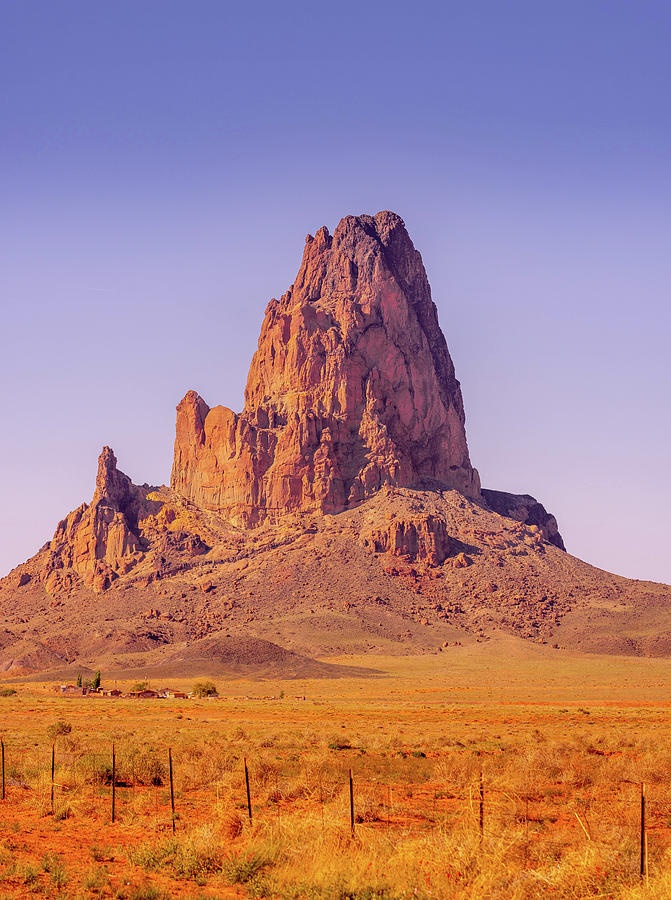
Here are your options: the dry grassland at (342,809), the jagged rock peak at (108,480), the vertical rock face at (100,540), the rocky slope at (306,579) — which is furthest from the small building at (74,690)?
the jagged rock peak at (108,480)

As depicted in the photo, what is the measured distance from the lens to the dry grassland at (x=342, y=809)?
15.8 metres

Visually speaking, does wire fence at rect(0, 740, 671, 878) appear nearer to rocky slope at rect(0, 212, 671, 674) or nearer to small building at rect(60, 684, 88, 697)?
small building at rect(60, 684, 88, 697)

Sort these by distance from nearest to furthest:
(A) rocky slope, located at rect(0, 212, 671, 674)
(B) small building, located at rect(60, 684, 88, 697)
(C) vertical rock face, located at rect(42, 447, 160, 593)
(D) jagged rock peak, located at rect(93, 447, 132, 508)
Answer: (B) small building, located at rect(60, 684, 88, 697), (A) rocky slope, located at rect(0, 212, 671, 674), (C) vertical rock face, located at rect(42, 447, 160, 593), (D) jagged rock peak, located at rect(93, 447, 132, 508)

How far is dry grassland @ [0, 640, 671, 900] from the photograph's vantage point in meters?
15.8

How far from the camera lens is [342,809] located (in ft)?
70.3

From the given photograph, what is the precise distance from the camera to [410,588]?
6560 inches

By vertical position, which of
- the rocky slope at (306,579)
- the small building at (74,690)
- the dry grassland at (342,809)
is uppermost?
the rocky slope at (306,579)

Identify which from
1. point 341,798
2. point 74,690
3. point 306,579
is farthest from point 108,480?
point 341,798

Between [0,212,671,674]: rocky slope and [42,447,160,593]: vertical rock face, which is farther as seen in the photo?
[42,447,160,593]: vertical rock face

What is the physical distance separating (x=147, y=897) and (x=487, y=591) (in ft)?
509

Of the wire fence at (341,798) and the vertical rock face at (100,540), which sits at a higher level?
the vertical rock face at (100,540)

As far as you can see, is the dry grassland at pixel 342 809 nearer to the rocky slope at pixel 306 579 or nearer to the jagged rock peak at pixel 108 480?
the rocky slope at pixel 306 579

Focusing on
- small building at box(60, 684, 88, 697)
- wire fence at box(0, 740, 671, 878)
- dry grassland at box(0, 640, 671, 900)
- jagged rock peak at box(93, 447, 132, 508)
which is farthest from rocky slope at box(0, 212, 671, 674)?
wire fence at box(0, 740, 671, 878)

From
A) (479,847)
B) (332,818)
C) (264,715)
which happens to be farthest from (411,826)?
(264,715)
